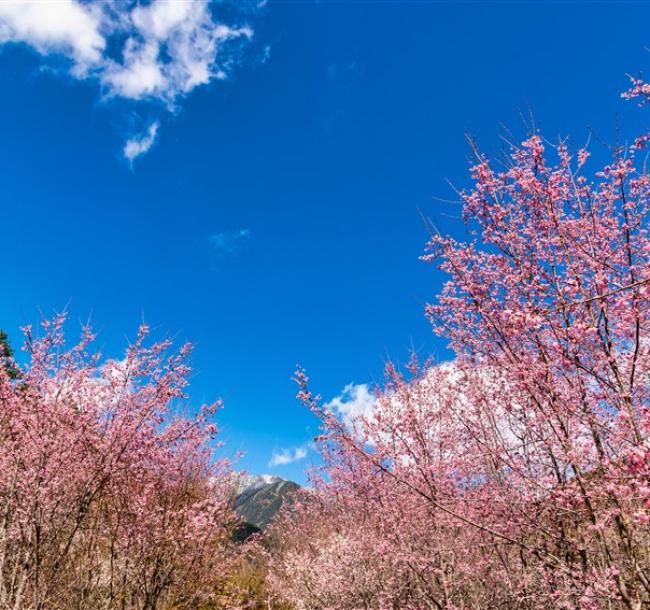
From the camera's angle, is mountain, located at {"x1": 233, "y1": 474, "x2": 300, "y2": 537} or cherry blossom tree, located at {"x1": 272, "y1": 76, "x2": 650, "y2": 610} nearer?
cherry blossom tree, located at {"x1": 272, "y1": 76, "x2": 650, "y2": 610}

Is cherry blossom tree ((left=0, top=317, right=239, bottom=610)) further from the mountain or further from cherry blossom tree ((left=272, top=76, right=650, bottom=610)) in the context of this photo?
the mountain

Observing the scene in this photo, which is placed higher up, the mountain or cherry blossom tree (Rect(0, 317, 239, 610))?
the mountain

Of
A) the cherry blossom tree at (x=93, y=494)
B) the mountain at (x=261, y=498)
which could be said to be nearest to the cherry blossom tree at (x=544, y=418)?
the cherry blossom tree at (x=93, y=494)

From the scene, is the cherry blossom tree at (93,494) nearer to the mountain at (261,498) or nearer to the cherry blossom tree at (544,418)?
the cherry blossom tree at (544,418)

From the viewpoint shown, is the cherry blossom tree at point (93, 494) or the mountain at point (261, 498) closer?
the cherry blossom tree at point (93, 494)

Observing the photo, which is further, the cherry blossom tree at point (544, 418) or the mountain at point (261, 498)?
the mountain at point (261, 498)

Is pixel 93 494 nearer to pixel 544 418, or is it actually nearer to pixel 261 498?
pixel 544 418

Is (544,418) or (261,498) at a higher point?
(261,498)

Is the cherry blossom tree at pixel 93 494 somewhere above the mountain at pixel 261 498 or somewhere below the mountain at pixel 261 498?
below

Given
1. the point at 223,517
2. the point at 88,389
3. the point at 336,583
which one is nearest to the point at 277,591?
the point at 336,583

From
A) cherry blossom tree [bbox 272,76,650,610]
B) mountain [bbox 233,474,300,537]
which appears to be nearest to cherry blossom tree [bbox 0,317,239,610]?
cherry blossom tree [bbox 272,76,650,610]

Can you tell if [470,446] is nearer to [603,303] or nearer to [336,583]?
[603,303]

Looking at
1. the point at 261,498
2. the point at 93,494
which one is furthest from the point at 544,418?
the point at 261,498

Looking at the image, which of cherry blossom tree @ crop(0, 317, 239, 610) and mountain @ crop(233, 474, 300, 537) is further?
mountain @ crop(233, 474, 300, 537)
